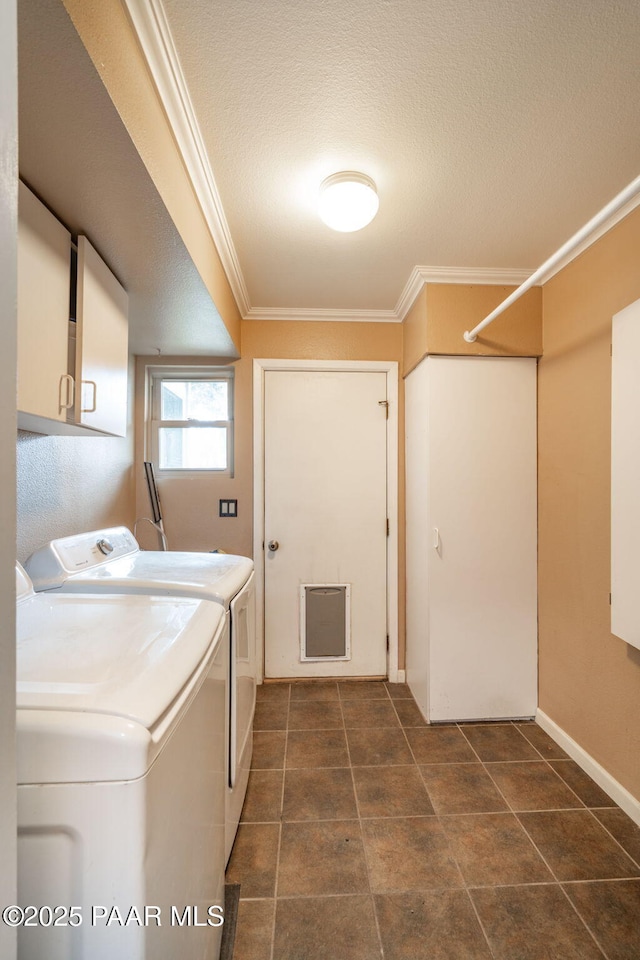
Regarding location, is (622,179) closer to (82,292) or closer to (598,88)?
(598,88)

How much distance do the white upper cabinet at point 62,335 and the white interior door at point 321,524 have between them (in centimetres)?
130

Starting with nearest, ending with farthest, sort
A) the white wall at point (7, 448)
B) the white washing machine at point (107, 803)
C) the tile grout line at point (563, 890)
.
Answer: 1. the white wall at point (7, 448)
2. the white washing machine at point (107, 803)
3. the tile grout line at point (563, 890)

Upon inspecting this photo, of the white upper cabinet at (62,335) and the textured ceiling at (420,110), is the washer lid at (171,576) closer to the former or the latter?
the white upper cabinet at (62,335)

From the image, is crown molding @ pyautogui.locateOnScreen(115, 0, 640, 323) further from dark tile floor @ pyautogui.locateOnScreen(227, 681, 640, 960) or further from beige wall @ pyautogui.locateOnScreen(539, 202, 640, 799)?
dark tile floor @ pyautogui.locateOnScreen(227, 681, 640, 960)

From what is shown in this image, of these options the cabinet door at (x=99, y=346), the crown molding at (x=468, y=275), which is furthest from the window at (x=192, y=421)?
the crown molding at (x=468, y=275)

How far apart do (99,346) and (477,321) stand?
6.21 ft

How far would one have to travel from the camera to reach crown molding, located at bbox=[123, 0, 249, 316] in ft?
3.29

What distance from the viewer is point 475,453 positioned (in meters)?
2.30

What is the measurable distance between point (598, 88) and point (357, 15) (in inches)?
29.3

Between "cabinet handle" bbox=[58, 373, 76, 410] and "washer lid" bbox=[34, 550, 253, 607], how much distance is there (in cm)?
61

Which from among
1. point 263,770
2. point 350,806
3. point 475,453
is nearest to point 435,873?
point 350,806

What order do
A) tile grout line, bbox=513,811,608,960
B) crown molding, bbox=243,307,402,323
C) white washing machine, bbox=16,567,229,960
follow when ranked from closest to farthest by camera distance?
white washing machine, bbox=16,567,229,960
tile grout line, bbox=513,811,608,960
crown molding, bbox=243,307,402,323

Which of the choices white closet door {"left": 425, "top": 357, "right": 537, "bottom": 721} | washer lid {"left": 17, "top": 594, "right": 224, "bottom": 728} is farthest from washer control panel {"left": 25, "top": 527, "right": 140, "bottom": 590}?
white closet door {"left": 425, "top": 357, "right": 537, "bottom": 721}

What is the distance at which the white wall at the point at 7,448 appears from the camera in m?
0.44
